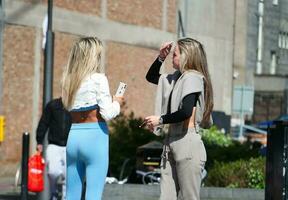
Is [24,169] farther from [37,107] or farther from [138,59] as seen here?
[138,59]

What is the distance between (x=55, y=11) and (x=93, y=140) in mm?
17141

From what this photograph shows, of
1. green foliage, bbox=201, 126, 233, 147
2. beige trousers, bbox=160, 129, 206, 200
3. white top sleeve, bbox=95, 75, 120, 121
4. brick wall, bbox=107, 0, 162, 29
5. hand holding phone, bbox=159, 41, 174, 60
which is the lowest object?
green foliage, bbox=201, 126, 233, 147

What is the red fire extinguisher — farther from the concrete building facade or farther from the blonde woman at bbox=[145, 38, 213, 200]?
the concrete building facade

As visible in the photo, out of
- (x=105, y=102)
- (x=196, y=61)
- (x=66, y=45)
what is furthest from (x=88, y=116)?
(x=66, y=45)

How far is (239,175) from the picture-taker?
44.2 feet

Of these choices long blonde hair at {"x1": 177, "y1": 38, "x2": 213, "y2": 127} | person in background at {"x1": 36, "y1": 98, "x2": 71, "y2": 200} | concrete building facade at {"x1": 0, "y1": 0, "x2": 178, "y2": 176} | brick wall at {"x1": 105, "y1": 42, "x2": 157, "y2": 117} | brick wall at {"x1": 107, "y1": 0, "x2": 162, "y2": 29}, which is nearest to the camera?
long blonde hair at {"x1": 177, "y1": 38, "x2": 213, "y2": 127}

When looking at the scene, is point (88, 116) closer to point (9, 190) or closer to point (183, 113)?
point (183, 113)

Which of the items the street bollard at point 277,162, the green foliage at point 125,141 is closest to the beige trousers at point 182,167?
the street bollard at point 277,162

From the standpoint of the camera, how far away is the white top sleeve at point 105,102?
6.74 m

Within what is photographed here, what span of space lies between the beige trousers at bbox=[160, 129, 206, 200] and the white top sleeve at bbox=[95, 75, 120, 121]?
0.53 m

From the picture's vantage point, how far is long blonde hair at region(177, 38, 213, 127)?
269 inches

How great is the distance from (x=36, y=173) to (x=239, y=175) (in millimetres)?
3396

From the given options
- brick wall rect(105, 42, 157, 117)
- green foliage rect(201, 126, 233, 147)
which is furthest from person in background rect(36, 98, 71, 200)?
brick wall rect(105, 42, 157, 117)

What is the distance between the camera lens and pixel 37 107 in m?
23.2
